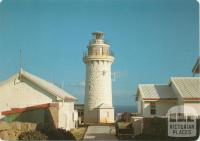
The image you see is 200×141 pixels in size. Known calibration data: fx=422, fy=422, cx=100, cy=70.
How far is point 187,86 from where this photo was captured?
72.4ft

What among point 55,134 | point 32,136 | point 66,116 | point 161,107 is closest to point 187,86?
point 161,107

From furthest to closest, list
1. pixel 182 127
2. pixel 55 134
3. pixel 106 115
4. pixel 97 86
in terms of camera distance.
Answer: pixel 97 86 → pixel 106 115 → pixel 182 127 → pixel 55 134

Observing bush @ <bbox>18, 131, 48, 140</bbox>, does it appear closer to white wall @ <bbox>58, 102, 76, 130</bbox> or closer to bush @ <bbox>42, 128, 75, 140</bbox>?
bush @ <bbox>42, 128, 75, 140</bbox>

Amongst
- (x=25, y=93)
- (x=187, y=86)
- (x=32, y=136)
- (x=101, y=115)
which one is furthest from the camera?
(x=101, y=115)

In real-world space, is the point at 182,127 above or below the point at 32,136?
above

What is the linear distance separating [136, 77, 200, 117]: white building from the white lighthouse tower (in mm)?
8503

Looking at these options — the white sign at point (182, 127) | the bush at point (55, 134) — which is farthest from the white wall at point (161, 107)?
the bush at point (55, 134)

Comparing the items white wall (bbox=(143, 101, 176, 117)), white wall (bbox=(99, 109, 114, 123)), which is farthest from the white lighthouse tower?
white wall (bbox=(143, 101, 176, 117))

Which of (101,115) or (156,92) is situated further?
(101,115)

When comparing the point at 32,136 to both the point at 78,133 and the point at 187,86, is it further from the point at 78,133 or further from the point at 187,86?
the point at 187,86

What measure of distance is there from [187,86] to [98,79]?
11385 millimetres

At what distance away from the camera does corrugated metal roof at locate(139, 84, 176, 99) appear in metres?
23.0

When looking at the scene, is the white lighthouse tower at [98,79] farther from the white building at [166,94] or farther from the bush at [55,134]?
the bush at [55,134]

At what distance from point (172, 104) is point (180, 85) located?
1.12 meters
